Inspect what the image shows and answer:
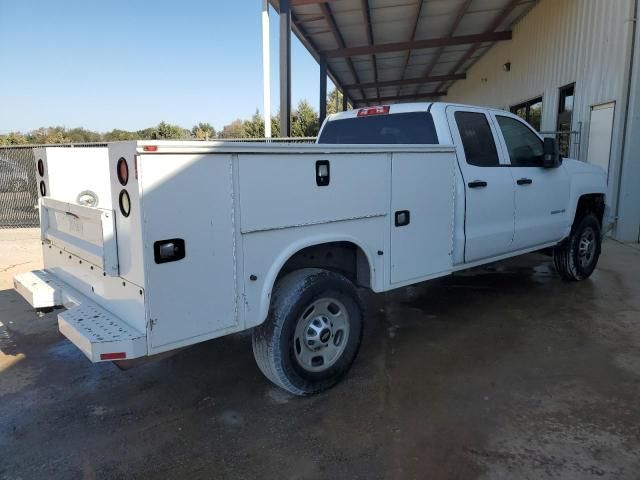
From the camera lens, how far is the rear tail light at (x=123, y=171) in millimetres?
2586

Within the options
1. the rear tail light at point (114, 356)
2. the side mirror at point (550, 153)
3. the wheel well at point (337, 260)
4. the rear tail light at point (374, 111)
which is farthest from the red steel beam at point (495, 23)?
the rear tail light at point (114, 356)

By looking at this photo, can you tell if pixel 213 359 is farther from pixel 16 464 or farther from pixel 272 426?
pixel 16 464

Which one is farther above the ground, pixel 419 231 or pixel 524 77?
pixel 524 77

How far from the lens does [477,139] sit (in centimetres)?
477

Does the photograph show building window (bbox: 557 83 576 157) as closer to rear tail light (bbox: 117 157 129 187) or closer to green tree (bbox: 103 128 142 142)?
rear tail light (bbox: 117 157 129 187)

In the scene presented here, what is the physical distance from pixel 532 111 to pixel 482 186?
38.0ft

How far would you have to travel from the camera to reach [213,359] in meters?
4.25

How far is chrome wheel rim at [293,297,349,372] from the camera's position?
3.43m

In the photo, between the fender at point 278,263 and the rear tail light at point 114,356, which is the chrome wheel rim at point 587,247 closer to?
the fender at point 278,263

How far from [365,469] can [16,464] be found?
1.97m

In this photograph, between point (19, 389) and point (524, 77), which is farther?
point (524, 77)

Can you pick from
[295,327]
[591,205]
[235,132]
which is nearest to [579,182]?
[591,205]

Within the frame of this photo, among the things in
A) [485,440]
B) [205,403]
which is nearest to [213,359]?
[205,403]

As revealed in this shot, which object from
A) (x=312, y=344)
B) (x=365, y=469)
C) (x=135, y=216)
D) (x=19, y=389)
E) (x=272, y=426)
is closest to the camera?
(x=135, y=216)
